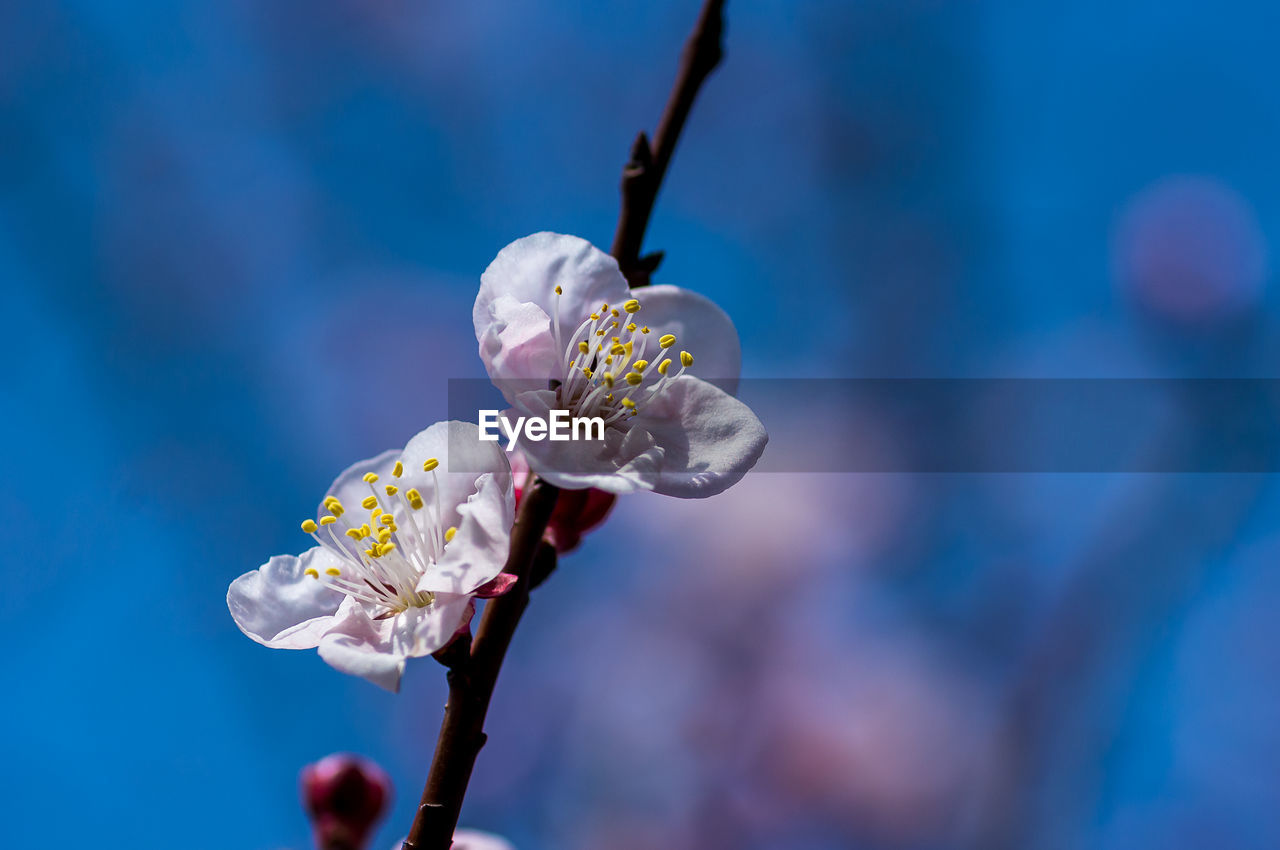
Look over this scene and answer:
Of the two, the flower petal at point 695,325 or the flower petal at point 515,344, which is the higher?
the flower petal at point 695,325

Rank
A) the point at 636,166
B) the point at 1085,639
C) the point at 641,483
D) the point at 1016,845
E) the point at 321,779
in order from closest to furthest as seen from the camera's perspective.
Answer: the point at 641,483
the point at 636,166
the point at 321,779
the point at 1016,845
the point at 1085,639

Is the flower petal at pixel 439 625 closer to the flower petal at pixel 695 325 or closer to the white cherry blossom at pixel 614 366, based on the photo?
the white cherry blossom at pixel 614 366

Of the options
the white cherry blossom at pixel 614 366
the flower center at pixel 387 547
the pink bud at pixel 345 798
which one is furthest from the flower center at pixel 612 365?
the pink bud at pixel 345 798

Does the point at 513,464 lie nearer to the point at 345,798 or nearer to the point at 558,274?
the point at 558,274

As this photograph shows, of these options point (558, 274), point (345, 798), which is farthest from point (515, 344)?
point (345, 798)

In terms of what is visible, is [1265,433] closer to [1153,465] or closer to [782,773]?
[1153,465]

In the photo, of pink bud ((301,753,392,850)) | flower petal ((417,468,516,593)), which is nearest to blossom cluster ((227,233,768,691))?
flower petal ((417,468,516,593))

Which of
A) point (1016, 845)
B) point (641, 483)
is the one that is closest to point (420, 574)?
point (641, 483)
